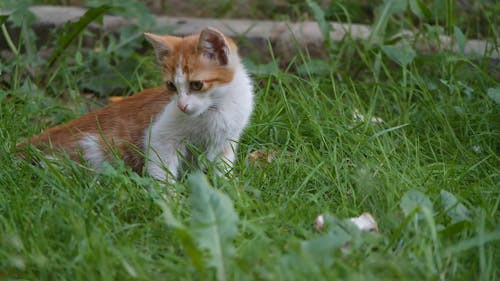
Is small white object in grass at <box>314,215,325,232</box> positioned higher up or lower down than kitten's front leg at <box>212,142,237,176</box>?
higher up

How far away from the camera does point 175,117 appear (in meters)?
3.72

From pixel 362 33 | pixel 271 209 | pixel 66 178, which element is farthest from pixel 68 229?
pixel 362 33

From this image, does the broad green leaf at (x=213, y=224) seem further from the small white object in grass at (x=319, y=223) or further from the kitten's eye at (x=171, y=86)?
the kitten's eye at (x=171, y=86)

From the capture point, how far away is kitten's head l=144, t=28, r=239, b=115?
11.6ft

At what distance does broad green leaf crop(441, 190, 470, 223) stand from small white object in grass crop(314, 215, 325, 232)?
18.4 inches

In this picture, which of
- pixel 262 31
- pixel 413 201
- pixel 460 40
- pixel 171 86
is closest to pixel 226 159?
pixel 171 86

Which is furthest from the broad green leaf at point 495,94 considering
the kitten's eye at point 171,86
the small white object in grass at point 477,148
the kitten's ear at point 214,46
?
the kitten's eye at point 171,86

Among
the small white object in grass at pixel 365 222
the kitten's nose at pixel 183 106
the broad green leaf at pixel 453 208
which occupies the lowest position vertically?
the small white object in grass at pixel 365 222

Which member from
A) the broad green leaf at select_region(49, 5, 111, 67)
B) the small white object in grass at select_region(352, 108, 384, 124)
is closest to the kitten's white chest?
the small white object in grass at select_region(352, 108, 384, 124)

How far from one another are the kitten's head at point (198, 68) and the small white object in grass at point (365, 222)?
95 centimetres

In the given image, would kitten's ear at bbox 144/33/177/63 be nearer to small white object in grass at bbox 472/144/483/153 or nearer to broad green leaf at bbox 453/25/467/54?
small white object in grass at bbox 472/144/483/153

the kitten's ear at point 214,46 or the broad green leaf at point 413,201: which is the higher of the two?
the kitten's ear at point 214,46

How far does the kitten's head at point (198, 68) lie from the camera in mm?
3545

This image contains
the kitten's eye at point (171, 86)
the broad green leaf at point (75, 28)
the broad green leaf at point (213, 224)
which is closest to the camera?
the broad green leaf at point (213, 224)
